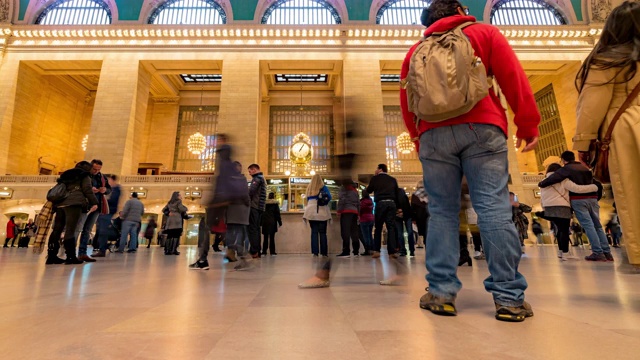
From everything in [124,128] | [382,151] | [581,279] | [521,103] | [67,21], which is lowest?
[581,279]

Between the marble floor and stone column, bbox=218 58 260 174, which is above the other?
stone column, bbox=218 58 260 174

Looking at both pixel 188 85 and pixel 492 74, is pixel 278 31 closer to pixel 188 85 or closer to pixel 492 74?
pixel 188 85

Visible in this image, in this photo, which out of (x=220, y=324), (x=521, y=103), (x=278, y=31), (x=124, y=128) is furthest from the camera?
(x=278, y=31)

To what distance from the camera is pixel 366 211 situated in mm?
5875

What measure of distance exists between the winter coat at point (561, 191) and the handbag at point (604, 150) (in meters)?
2.94

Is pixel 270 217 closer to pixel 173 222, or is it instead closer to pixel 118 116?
pixel 173 222

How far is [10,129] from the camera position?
14695 millimetres

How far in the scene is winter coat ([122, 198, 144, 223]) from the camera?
715 centimetres

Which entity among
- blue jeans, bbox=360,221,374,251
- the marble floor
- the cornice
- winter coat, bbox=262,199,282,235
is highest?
the cornice

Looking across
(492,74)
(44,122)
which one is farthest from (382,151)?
(44,122)

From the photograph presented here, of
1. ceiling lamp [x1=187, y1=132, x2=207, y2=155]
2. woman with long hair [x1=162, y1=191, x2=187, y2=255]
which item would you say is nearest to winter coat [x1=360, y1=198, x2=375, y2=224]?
woman with long hair [x1=162, y1=191, x2=187, y2=255]

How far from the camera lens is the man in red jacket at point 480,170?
4.40 ft

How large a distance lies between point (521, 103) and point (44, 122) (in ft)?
78.0

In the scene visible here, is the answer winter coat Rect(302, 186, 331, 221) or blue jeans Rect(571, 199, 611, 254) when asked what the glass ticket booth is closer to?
winter coat Rect(302, 186, 331, 221)
